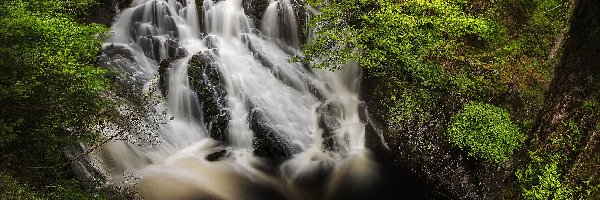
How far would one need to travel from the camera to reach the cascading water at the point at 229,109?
1194 cm

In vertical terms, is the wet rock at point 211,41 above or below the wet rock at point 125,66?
above

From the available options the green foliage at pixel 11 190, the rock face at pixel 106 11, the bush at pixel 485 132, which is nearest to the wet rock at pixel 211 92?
the rock face at pixel 106 11

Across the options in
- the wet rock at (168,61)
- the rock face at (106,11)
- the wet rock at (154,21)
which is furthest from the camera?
the rock face at (106,11)

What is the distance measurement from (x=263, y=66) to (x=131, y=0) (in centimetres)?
598

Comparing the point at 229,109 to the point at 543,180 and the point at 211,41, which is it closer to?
the point at 211,41

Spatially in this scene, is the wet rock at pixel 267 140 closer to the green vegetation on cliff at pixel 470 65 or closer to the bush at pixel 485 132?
the green vegetation on cliff at pixel 470 65

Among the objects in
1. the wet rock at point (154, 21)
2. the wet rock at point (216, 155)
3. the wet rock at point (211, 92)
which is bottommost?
the wet rock at point (216, 155)

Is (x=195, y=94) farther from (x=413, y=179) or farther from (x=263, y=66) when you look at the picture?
(x=413, y=179)

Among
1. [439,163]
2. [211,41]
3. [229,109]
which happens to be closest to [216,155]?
[229,109]

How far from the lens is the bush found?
9.96m

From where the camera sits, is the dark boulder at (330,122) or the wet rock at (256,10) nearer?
the dark boulder at (330,122)

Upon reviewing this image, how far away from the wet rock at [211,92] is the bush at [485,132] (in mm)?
6744

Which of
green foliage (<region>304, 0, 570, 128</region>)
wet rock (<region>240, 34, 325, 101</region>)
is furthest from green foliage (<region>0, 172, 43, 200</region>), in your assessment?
wet rock (<region>240, 34, 325, 101</region>)

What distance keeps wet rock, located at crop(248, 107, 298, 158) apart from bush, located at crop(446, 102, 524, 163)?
4.76 metres
